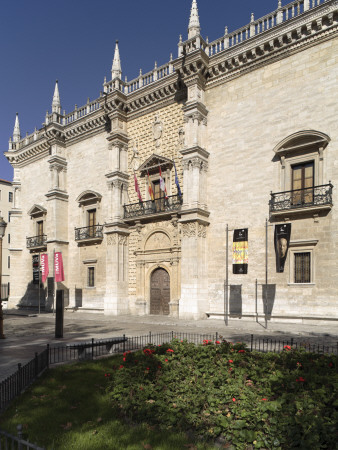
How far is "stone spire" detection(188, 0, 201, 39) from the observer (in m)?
20.4

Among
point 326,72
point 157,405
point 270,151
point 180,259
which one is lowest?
point 157,405

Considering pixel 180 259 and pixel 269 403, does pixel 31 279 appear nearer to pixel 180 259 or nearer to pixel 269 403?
pixel 180 259

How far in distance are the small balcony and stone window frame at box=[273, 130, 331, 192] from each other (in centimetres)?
2178

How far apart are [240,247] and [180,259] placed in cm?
460

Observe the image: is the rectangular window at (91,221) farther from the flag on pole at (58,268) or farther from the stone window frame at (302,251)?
the stone window frame at (302,251)

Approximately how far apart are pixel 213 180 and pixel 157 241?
5792 millimetres

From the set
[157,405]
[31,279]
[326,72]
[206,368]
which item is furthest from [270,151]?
[31,279]

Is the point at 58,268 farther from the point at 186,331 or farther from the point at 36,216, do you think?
the point at 186,331

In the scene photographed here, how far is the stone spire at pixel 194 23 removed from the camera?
20.4 meters

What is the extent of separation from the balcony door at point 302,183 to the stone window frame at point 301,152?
0.78ft

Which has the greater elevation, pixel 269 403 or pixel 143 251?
pixel 143 251

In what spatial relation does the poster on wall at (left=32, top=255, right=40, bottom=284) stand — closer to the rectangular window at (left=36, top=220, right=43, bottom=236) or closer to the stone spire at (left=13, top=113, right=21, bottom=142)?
the rectangular window at (left=36, top=220, right=43, bottom=236)

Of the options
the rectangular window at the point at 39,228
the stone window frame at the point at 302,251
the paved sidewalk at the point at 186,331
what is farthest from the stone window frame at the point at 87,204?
the stone window frame at the point at 302,251

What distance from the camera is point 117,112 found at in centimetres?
2455
